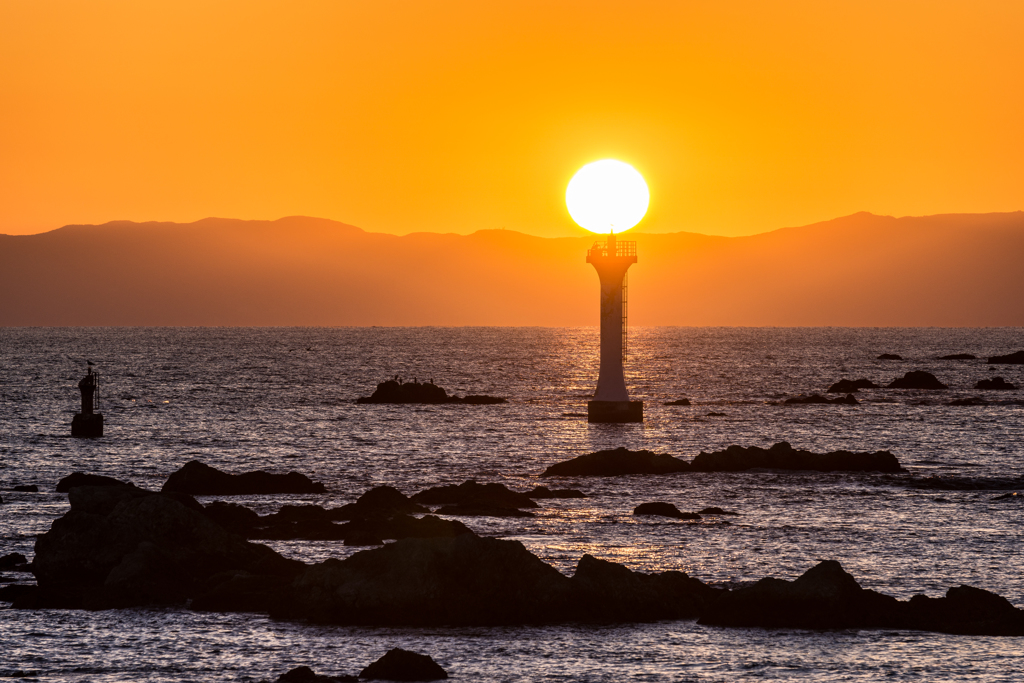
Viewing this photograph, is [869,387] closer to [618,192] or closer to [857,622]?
[618,192]

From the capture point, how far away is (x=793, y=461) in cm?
4994

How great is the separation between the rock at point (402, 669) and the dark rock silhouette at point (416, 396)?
78973 mm

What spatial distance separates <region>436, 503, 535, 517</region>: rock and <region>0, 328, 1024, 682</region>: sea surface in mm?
854

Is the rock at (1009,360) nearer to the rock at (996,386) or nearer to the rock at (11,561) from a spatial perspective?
the rock at (996,386)

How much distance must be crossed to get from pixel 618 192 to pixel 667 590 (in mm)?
42480

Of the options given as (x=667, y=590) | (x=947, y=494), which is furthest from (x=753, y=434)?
(x=667, y=590)

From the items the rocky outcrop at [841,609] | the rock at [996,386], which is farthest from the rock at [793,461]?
the rock at [996,386]

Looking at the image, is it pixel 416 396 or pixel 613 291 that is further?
pixel 416 396

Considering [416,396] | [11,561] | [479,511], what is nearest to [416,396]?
[416,396]

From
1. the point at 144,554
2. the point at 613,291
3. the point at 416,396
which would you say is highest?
the point at 613,291

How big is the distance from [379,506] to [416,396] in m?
63.1

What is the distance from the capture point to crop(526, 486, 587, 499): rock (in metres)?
41.0

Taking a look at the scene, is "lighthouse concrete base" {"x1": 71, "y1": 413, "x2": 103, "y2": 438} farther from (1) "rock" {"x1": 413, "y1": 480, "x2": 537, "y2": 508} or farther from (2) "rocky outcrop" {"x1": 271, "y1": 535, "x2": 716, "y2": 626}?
(2) "rocky outcrop" {"x1": 271, "y1": 535, "x2": 716, "y2": 626}

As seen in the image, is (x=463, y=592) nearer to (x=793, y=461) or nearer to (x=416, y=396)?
(x=793, y=461)
